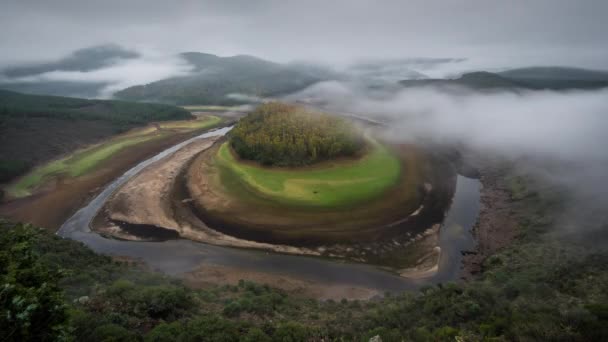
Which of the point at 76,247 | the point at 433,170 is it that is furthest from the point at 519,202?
the point at 76,247

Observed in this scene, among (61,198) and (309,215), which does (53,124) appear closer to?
(61,198)

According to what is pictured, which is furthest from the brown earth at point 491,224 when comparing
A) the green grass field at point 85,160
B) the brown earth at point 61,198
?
the green grass field at point 85,160

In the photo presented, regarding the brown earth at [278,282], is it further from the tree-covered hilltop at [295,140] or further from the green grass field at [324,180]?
the tree-covered hilltop at [295,140]

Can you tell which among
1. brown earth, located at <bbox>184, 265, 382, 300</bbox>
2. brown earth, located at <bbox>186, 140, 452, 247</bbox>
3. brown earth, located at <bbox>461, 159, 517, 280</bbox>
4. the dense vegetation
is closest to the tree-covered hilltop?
brown earth, located at <bbox>186, 140, 452, 247</bbox>

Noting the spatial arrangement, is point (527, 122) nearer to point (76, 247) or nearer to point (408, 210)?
point (408, 210)

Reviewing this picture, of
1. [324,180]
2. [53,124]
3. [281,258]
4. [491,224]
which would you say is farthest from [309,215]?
[53,124]

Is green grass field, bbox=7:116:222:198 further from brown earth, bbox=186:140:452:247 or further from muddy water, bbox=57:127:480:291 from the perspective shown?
brown earth, bbox=186:140:452:247
